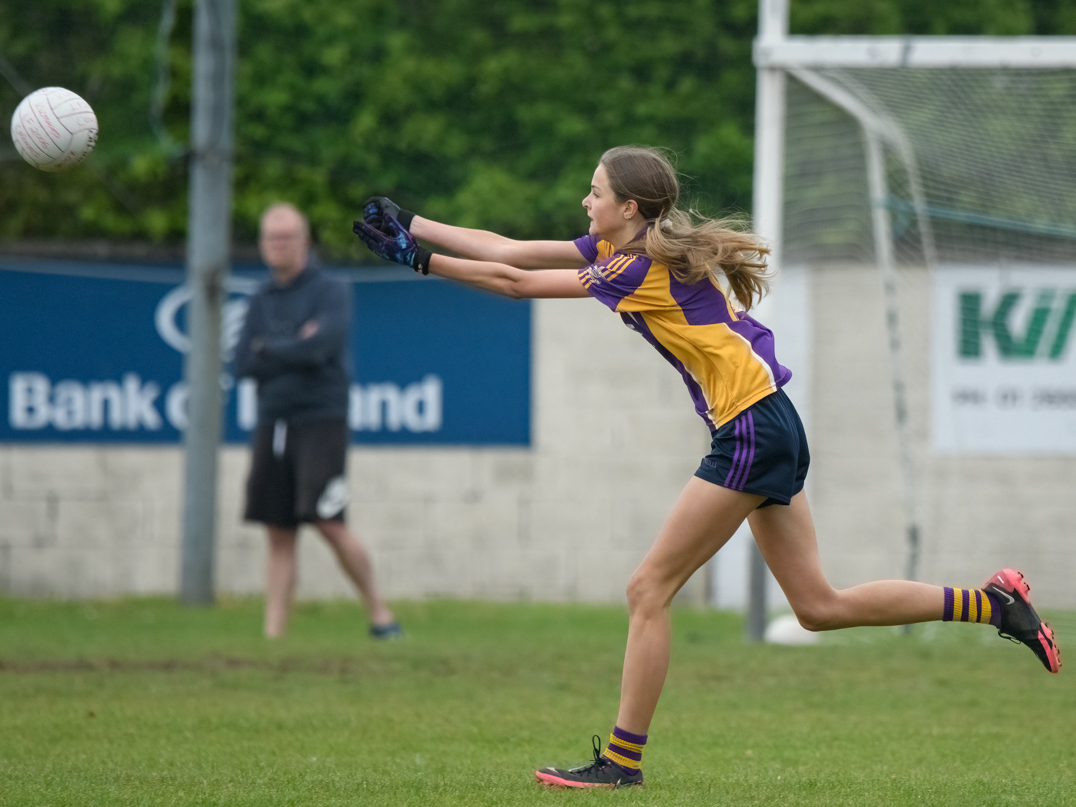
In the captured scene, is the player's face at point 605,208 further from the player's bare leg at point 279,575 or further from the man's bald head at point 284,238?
the player's bare leg at point 279,575

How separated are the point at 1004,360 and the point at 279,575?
4973mm

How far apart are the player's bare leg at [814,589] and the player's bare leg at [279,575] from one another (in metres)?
4.15

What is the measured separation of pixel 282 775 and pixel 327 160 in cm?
795

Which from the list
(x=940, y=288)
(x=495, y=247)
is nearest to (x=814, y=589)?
(x=495, y=247)

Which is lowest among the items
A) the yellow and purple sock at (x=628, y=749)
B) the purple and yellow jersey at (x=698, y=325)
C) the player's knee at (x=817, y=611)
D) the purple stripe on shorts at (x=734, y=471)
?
the yellow and purple sock at (x=628, y=749)

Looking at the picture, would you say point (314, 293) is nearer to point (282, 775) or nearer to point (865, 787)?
point (282, 775)

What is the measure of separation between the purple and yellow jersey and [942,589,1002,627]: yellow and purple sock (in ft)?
3.36

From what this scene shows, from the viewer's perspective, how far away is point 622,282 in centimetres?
420

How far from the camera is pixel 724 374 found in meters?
4.24

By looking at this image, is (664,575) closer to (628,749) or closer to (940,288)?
(628,749)

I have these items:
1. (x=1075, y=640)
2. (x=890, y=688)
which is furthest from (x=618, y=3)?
(x=890, y=688)

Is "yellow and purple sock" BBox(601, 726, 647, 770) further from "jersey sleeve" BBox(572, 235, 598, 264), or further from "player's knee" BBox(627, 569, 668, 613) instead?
"jersey sleeve" BBox(572, 235, 598, 264)

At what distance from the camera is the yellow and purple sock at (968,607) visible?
4.65 meters

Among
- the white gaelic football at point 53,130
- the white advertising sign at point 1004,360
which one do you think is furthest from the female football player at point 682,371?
the white advertising sign at point 1004,360
